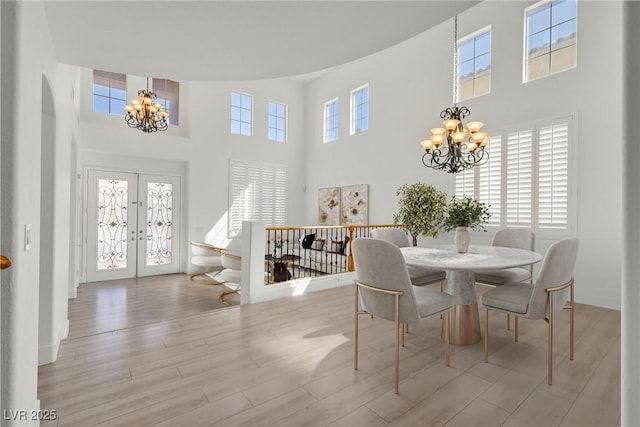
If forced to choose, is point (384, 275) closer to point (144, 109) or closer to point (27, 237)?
point (27, 237)

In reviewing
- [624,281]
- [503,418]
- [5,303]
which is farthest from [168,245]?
[624,281]

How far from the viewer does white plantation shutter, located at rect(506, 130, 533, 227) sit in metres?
4.73

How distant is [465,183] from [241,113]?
5648mm

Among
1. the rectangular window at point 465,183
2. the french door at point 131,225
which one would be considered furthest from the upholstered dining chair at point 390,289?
the french door at point 131,225

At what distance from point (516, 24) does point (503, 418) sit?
18.2ft

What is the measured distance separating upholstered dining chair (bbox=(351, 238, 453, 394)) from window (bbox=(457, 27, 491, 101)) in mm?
4490

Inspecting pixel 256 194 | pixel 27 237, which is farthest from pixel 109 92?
pixel 27 237

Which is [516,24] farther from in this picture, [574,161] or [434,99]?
[574,161]

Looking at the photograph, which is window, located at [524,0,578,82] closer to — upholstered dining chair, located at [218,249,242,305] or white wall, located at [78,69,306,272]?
upholstered dining chair, located at [218,249,242,305]

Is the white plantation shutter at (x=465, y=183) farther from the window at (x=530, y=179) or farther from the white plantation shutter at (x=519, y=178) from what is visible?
the white plantation shutter at (x=519, y=178)

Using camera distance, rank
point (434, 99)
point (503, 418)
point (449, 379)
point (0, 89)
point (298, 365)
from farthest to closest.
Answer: point (434, 99), point (298, 365), point (449, 379), point (503, 418), point (0, 89)

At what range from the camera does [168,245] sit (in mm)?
7039

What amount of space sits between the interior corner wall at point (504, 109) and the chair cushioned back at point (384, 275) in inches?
97.8

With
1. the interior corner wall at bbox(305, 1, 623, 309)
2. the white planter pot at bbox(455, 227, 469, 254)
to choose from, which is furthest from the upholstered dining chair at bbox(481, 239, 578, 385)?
the interior corner wall at bbox(305, 1, 623, 309)
